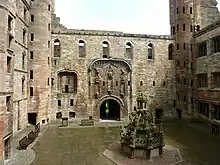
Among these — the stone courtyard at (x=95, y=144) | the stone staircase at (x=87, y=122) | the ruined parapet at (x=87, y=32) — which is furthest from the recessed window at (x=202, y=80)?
the stone staircase at (x=87, y=122)

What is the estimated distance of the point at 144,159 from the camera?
15.2 meters

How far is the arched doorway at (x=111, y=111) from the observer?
107 ft

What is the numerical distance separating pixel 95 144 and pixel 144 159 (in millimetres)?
5270

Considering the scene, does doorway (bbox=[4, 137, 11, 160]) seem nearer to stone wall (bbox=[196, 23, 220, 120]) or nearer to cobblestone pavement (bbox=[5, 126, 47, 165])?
cobblestone pavement (bbox=[5, 126, 47, 165])

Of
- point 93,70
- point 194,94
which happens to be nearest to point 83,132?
point 93,70

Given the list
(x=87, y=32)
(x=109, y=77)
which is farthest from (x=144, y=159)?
(x=87, y=32)

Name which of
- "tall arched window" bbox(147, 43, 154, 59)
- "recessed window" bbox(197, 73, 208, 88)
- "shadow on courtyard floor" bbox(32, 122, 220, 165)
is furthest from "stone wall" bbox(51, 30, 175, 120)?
"shadow on courtyard floor" bbox(32, 122, 220, 165)

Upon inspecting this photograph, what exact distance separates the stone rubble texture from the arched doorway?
4.33 ft

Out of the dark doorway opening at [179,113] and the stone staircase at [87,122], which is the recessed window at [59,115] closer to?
the stone staircase at [87,122]

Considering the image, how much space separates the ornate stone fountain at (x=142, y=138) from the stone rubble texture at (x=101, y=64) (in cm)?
1227

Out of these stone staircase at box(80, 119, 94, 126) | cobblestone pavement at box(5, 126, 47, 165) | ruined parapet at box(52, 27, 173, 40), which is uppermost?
ruined parapet at box(52, 27, 173, 40)

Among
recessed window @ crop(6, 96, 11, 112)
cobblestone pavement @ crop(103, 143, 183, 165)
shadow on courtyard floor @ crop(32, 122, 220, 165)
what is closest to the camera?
cobblestone pavement @ crop(103, 143, 183, 165)

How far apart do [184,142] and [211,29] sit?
1380 centimetres

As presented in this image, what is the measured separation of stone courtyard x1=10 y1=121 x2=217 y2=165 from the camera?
15164 mm
